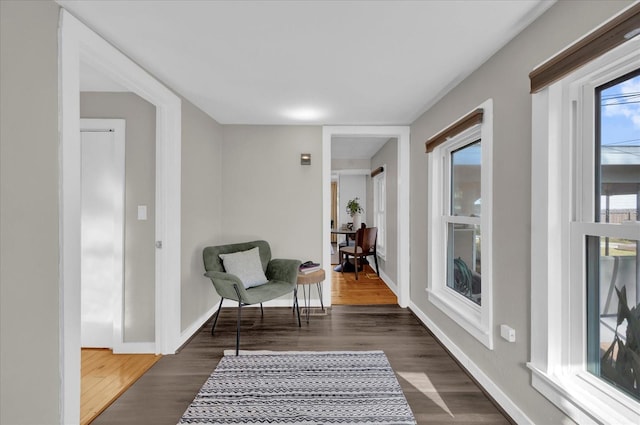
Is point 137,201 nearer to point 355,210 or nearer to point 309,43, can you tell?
point 309,43

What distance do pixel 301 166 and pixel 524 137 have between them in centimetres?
256

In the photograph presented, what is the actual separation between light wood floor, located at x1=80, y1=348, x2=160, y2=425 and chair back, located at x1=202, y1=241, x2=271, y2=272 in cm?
92

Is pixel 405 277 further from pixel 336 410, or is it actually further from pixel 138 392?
pixel 138 392

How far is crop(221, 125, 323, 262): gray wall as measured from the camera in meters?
3.89

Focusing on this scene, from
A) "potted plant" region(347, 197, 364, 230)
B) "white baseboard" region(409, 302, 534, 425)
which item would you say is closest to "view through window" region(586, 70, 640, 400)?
"white baseboard" region(409, 302, 534, 425)

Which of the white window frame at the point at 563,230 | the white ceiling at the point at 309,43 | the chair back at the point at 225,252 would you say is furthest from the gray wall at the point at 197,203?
the white window frame at the point at 563,230

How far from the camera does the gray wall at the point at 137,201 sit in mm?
2750

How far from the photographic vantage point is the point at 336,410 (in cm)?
197

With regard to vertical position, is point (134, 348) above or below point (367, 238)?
below

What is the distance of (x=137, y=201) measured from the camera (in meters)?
2.76

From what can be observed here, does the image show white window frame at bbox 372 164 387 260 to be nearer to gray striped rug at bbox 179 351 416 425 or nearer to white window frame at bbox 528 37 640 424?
gray striped rug at bbox 179 351 416 425

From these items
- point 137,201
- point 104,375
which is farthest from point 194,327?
point 137,201

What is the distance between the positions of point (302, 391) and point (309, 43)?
2332 mm

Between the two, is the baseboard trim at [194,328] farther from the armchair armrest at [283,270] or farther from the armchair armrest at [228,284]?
the armchair armrest at [283,270]
